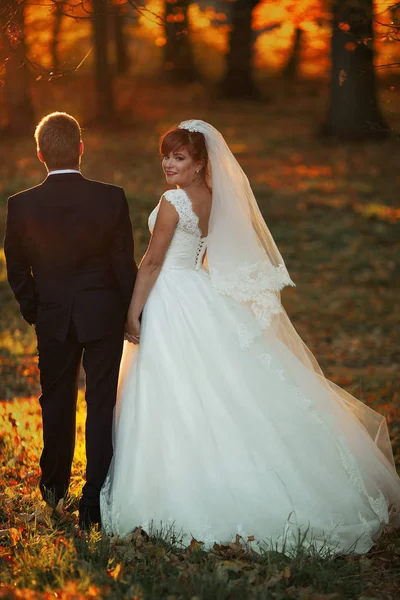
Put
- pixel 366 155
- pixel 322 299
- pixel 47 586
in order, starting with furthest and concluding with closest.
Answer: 1. pixel 366 155
2. pixel 322 299
3. pixel 47 586

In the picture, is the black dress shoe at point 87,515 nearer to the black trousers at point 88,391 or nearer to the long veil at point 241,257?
the black trousers at point 88,391

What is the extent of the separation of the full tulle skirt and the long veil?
0.29 feet

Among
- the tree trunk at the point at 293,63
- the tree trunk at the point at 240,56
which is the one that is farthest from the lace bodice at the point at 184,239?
the tree trunk at the point at 293,63

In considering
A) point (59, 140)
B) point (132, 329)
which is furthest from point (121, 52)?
point (132, 329)

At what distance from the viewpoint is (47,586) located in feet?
12.7

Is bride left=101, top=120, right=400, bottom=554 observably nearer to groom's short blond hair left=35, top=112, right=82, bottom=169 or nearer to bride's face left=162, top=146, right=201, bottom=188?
bride's face left=162, top=146, right=201, bottom=188

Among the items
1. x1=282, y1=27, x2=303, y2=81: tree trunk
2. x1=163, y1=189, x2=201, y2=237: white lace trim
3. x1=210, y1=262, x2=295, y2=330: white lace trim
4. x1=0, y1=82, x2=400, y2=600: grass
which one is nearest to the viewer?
x1=0, y1=82, x2=400, y2=600: grass

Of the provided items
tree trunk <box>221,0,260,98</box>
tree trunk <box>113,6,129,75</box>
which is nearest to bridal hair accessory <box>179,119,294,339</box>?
tree trunk <box>221,0,260,98</box>

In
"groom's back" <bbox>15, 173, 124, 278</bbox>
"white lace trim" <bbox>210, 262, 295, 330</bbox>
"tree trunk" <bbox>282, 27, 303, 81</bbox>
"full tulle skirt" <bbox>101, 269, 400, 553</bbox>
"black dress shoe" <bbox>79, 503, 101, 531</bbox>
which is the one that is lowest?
"black dress shoe" <bbox>79, 503, 101, 531</bbox>

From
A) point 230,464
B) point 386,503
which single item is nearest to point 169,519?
point 230,464

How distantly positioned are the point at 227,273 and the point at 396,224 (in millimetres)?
12111

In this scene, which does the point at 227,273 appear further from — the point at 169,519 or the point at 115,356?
the point at 169,519

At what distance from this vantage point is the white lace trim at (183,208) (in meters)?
5.22

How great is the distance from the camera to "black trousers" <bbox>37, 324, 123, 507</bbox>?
5152mm
